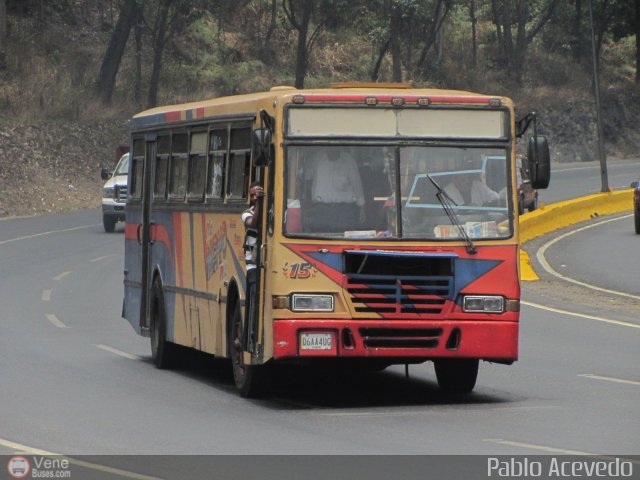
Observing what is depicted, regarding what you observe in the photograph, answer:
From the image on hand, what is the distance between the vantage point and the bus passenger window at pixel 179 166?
50.7 feet

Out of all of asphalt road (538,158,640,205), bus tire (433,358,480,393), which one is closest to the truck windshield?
asphalt road (538,158,640,205)

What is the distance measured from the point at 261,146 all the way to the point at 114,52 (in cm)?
4593

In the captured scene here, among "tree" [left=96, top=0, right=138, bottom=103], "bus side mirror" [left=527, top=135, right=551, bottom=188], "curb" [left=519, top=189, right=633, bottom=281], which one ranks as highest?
"tree" [left=96, top=0, right=138, bottom=103]

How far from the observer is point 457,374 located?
44.4ft

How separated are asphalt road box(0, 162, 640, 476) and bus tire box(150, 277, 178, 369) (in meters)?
0.20

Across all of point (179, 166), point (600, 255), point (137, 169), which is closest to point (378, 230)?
point (179, 166)

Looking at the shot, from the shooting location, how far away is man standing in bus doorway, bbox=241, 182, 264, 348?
12625 mm

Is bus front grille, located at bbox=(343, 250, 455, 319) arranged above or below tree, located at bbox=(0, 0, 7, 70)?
below

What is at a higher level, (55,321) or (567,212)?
(567,212)

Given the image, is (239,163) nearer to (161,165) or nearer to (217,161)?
(217,161)

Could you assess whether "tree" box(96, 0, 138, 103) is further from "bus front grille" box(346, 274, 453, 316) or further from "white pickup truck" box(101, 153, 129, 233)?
"bus front grille" box(346, 274, 453, 316)

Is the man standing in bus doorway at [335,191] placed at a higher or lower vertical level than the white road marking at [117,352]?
higher

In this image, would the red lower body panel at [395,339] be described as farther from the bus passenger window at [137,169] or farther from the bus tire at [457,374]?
the bus passenger window at [137,169]
